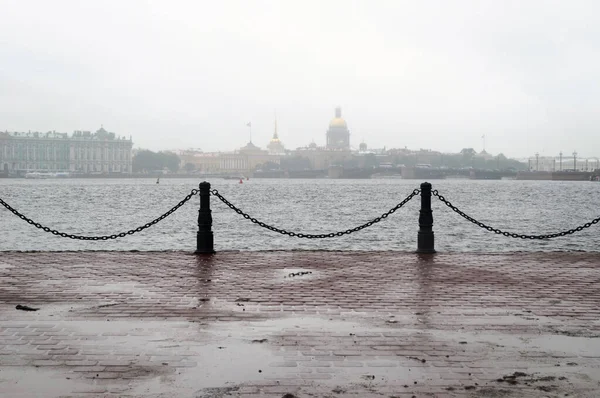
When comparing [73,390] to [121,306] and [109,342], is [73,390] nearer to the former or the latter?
[109,342]

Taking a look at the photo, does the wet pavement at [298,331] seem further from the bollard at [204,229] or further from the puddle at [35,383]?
the bollard at [204,229]

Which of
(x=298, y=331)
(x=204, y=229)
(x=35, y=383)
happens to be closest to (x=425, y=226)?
(x=204, y=229)

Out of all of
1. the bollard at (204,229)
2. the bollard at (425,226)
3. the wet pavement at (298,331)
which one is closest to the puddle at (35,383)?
the wet pavement at (298,331)

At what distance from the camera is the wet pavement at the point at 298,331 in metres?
4.34

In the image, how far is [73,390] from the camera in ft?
13.7

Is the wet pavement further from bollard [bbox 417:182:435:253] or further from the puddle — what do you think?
bollard [bbox 417:182:435:253]

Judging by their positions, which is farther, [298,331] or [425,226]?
[425,226]

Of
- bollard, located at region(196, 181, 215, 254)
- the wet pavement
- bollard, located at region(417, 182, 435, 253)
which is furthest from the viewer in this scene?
bollard, located at region(417, 182, 435, 253)

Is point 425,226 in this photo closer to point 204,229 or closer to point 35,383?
point 204,229

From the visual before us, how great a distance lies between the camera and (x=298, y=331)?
561 centimetres

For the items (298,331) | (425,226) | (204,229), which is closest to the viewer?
(298,331)

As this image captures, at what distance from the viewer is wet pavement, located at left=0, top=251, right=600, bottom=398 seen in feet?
14.2

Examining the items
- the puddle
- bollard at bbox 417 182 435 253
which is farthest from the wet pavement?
bollard at bbox 417 182 435 253

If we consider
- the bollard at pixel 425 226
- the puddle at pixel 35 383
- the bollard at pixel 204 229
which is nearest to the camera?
the puddle at pixel 35 383
